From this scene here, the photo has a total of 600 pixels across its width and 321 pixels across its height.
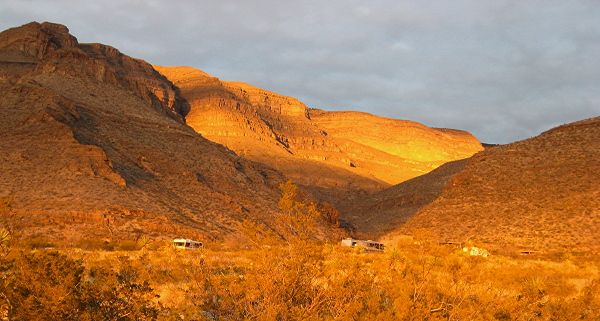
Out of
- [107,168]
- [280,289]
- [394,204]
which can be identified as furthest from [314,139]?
[280,289]

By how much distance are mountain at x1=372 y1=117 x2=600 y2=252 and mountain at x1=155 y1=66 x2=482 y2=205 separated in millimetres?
37602

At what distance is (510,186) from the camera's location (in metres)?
47.2

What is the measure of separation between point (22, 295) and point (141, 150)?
42.3m

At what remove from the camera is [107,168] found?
128 feet

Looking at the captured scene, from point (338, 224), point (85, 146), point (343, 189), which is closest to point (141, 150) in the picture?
point (85, 146)

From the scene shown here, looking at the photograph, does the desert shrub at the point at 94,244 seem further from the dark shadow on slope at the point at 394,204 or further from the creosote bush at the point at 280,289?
the dark shadow on slope at the point at 394,204

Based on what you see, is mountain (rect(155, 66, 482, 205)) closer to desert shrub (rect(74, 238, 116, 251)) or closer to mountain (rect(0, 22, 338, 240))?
mountain (rect(0, 22, 338, 240))

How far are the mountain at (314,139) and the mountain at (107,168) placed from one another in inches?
1423

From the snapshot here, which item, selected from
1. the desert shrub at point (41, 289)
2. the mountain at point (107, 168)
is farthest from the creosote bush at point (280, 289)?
the mountain at point (107, 168)

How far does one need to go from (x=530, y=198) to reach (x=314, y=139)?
103 metres

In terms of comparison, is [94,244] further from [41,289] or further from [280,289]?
[280,289]

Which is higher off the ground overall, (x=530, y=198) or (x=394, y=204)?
(x=530, y=198)

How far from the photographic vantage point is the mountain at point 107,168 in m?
32.5

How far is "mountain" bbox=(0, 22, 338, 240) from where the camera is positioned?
32531mm
